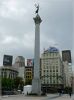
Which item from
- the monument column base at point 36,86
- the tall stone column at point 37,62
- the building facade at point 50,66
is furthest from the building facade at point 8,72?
the monument column base at point 36,86

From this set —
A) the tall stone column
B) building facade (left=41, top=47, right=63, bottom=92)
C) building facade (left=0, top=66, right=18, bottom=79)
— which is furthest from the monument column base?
building facade (left=41, top=47, right=63, bottom=92)

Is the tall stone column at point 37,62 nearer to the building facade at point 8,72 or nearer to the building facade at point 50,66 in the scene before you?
the building facade at point 8,72

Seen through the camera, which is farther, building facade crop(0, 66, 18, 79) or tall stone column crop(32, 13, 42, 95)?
building facade crop(0, 66, 18, 79)

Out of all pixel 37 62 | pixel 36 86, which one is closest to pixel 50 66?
pixel 37 62

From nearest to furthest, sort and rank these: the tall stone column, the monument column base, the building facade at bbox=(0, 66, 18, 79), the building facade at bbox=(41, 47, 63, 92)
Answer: the monument column base
the tall stone column
the building facade at bbox=(0, 66, 18, 79)
the building facade at bbox=(41, 47, 63, 92)

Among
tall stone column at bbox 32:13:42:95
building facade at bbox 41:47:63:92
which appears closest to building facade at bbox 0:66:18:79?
building facade at bbox 41:47:63:92

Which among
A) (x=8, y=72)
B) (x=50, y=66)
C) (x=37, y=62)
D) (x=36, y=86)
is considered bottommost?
(x=36, y=86)

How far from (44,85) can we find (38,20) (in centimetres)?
7664

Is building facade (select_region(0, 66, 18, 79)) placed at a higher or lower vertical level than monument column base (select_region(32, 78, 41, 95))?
higher

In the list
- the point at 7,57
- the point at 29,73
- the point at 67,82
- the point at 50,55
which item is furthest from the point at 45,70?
the point at 7,57

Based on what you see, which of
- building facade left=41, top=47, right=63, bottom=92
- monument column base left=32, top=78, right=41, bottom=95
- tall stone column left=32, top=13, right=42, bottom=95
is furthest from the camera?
building facade left=41, top=47, right=63, bottom=92

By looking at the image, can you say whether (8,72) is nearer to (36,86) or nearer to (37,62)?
(37,62)

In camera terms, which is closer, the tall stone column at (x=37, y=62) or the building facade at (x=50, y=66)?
the tall stone column at (x=37, y=62)

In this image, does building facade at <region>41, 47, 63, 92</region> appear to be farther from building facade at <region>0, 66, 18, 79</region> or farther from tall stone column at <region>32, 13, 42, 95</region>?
tall stone column at <region>32, 13, 42, 95</region>
